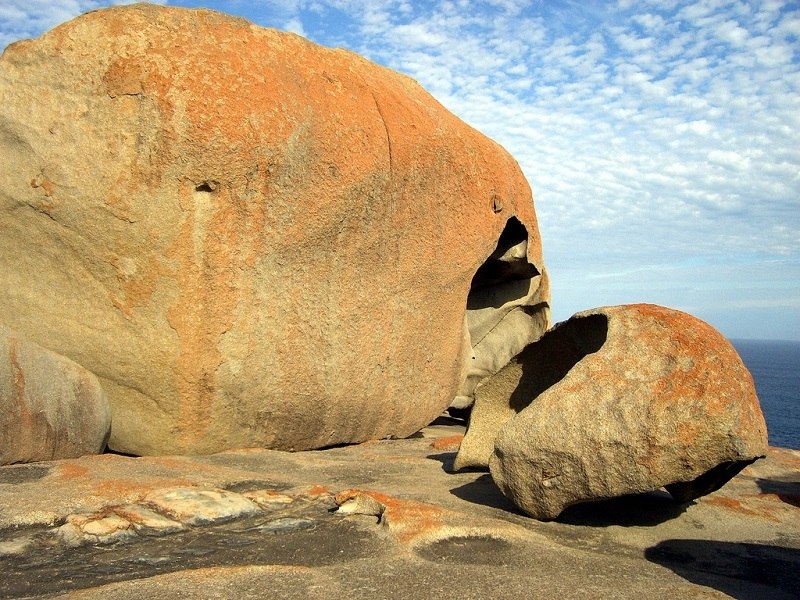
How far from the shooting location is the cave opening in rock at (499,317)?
984 centimetres

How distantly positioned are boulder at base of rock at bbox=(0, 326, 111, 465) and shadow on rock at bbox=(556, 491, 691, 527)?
3.26 metres

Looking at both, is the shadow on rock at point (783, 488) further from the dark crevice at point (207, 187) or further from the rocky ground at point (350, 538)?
the dark crevice at point (207, 187)

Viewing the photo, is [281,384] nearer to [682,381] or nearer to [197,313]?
[197,313]

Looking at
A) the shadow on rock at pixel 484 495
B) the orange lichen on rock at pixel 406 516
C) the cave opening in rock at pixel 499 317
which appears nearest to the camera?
the orange lichen on rock at pixel 406 516

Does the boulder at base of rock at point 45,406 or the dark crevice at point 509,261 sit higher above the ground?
the dark crevice at point 509,261

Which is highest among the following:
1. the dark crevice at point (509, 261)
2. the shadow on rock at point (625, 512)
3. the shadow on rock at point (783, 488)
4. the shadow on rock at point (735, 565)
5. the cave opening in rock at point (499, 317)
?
the dark crevice at point (509, 261)

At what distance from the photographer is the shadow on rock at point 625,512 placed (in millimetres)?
4594

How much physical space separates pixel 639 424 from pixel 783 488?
232cm

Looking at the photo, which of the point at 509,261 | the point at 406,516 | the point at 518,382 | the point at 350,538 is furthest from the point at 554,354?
the point at 509,261

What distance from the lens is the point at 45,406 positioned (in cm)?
518

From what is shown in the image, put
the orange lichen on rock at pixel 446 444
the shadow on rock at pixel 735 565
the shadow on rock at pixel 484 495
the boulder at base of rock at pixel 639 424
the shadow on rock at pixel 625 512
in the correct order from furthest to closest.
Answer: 1. the orange lichen on rock at pixel 446 444
2. the shadow on rock at pixel 484 495
3. the shadow on rock at pixel 625 512
4. the boulder at base of rock at pixel 639 424
5. the shadow on rock at pixel 735 565

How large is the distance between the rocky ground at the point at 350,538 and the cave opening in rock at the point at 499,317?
15.0ft

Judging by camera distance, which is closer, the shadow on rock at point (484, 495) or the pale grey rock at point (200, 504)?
the pale grey rock at point (200, 504)

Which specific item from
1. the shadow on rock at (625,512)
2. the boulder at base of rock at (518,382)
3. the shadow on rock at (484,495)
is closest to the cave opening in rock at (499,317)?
the boulder at base of rock at (518,382)
